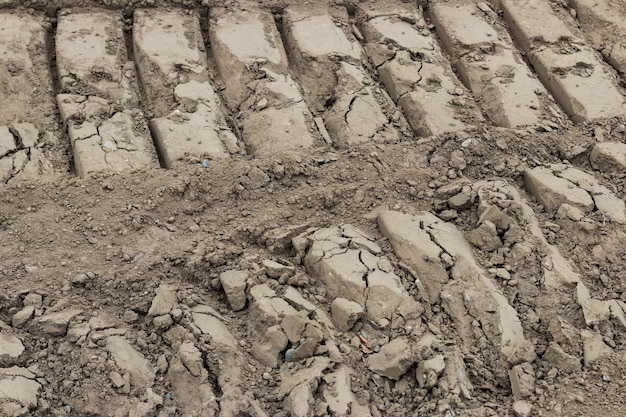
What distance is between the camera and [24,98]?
4465 mm

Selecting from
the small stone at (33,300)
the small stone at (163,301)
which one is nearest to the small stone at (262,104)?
the small stone at (163,301)

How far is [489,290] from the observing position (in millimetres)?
3482

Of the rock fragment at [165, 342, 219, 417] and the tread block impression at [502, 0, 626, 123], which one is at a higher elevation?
the rock fragment at [165, 342, 219, 417]

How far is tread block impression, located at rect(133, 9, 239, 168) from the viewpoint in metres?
4.28

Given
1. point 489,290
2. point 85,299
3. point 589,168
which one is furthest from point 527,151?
point 85,299

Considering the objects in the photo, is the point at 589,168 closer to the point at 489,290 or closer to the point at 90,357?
the point at 489,290

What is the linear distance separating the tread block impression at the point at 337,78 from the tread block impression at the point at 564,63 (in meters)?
1.09

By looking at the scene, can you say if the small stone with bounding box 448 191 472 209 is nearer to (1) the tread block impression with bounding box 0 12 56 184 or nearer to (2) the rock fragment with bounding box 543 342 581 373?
(2) the rock fragment with bounding box 543 342 581 373

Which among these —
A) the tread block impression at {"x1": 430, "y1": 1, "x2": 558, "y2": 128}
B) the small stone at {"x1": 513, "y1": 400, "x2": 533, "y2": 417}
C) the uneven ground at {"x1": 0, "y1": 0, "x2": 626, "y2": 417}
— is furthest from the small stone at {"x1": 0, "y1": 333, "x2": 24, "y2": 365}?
the tread block impression at {"x1": 430, "y1": 1, "x2": 558, "y2": 128}

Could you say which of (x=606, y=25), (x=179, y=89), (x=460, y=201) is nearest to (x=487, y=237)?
(x=460, y=201)

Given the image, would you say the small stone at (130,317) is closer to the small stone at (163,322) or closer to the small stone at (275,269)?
the small stone at (163,322)

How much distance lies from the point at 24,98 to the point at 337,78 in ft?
5.94

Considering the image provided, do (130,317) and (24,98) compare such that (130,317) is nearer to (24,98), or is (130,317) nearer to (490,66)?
(24,98)

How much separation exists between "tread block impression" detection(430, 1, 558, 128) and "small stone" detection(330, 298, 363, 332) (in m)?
1.77
